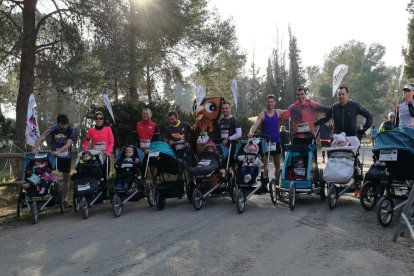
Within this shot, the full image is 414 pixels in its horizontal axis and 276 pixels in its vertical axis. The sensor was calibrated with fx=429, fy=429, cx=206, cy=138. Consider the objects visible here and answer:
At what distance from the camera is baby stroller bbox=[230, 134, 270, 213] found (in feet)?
24.3

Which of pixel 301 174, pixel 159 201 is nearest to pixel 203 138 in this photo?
pixel 159 201

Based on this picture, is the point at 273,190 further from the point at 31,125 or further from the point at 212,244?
the point at 31,125

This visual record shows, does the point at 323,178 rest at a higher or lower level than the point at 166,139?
lower

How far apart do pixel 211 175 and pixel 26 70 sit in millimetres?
7880

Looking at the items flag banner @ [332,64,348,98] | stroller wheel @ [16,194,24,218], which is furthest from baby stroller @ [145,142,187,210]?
flag banner @ [332,64,348,98]

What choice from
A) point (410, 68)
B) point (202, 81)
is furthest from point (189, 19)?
point (410, 68)

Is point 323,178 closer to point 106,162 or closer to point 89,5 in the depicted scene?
point 106,162

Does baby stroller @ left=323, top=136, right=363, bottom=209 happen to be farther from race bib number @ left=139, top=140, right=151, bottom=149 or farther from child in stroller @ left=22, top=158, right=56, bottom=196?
child in stroller @ left=22, top=158, right=56, bottom=196

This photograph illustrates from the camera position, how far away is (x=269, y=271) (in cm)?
430

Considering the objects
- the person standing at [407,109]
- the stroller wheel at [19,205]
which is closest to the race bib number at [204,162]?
the stroller wheel at [19,205]

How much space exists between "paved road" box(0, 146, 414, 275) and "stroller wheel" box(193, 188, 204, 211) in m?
0.13

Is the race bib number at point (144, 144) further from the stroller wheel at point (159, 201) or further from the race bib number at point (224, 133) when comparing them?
the race bib number at point (224, 133)

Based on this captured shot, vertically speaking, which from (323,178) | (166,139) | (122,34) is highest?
(122,34)

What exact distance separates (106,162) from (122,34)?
560 cm
